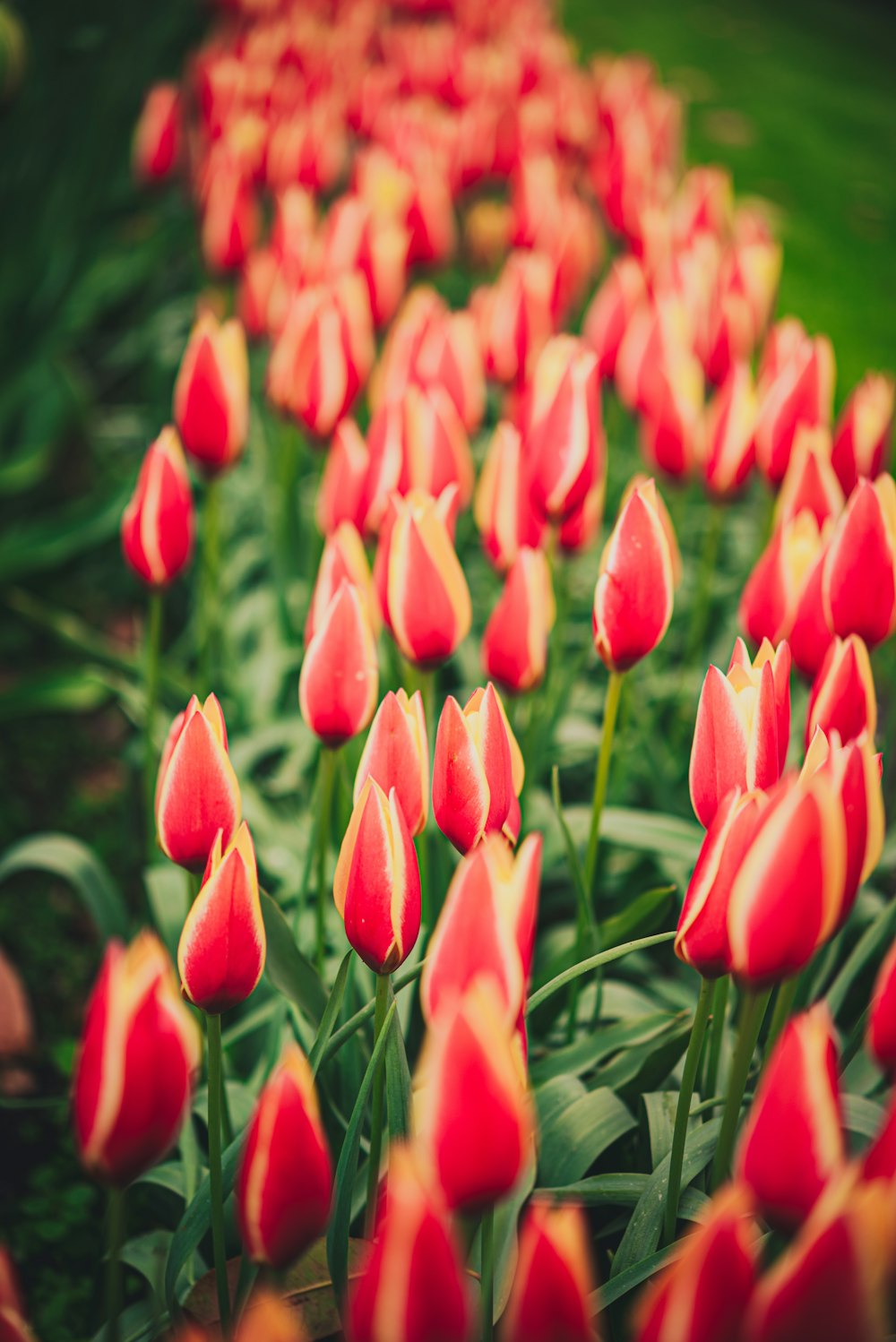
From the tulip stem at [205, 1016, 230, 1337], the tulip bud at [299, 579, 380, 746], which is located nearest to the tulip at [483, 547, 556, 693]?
the tulip bud at [299, 579, 380, 746]

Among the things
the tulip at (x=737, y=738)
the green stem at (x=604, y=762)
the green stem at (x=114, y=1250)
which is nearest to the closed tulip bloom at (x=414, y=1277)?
the green stem at (x=114, y=1250)

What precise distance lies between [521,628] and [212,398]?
558mm

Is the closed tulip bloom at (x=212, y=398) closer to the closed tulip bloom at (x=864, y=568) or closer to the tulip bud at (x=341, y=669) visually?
the tulip bud at (x=341, y=669)

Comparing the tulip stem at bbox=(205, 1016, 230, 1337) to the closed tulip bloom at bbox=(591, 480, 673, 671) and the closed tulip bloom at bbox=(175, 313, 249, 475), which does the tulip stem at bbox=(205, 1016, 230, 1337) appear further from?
the closed tulip bloom at bbox=(175, 313, 249, 475)

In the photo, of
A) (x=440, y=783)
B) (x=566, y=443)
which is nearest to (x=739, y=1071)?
(x=440, y=783)

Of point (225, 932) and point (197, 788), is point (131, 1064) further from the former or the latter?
point (197, 788)

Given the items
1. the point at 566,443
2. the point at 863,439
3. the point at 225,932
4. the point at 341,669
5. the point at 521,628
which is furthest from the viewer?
the point at 863,439

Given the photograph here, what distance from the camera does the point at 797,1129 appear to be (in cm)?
65

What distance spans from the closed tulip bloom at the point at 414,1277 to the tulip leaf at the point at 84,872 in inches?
41.3

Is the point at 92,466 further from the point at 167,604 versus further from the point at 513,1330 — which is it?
the point at 513,1330

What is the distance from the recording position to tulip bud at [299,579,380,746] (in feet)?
3.52

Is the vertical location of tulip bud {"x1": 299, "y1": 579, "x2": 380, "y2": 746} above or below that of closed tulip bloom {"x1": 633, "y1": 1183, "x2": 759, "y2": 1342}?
below

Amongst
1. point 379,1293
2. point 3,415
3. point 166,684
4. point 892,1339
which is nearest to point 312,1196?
point 379,1293

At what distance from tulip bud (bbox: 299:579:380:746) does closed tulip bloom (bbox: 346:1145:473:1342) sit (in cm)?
56
